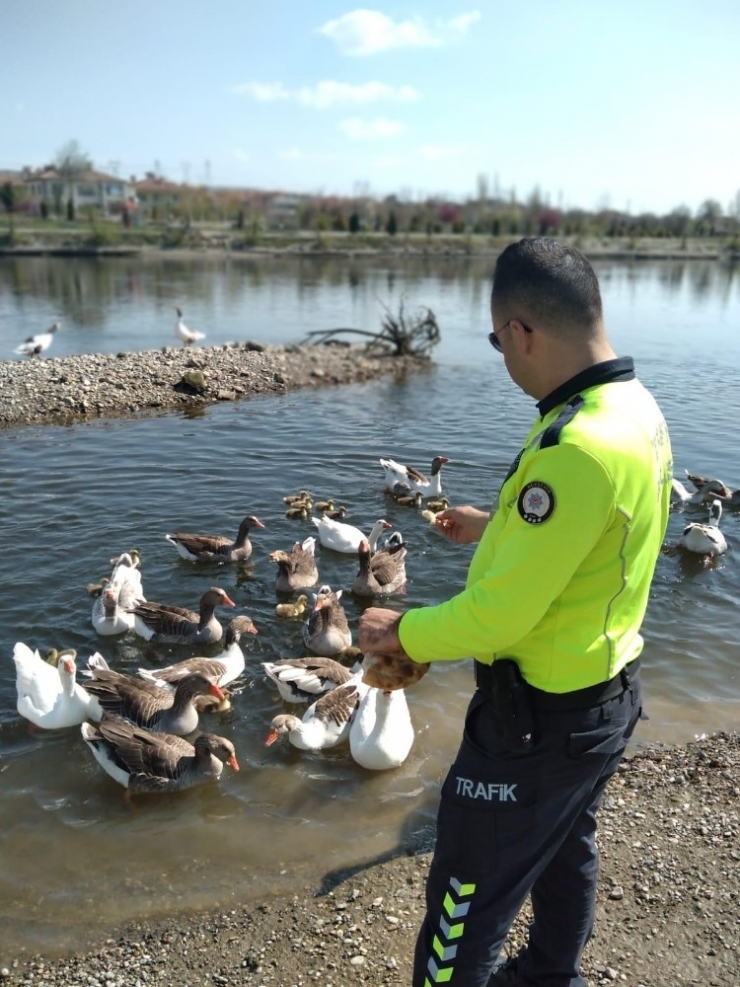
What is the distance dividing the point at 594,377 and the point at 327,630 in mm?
5965

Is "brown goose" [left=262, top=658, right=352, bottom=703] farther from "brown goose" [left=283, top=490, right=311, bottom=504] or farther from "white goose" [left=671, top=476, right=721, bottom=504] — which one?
"white goose" [left=671, top=476, right=721, bottom=504]

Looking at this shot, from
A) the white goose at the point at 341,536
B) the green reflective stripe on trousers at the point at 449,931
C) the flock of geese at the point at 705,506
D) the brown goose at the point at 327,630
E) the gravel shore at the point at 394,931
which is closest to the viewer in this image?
the green reflective stripe on trousers at the point at 449,931

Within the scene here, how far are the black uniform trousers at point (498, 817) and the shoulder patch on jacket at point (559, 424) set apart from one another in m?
1.06

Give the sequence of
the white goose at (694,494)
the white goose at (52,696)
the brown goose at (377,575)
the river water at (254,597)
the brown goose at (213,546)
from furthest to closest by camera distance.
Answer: the white goose at (694,494) → the brown goose at (213,546) → the brown goose at (377,575) → the white goose at (52,696) → the river water at (254,597)

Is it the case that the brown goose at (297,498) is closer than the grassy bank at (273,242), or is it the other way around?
the brown goose at (297,498)

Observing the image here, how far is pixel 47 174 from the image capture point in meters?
136

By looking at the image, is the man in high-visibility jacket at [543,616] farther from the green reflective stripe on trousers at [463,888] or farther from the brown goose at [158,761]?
the brown goose at [158,761]

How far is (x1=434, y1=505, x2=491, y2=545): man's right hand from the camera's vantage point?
409cm

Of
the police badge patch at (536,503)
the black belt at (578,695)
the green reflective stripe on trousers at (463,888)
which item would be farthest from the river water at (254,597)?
the police badge patch at (536,503)

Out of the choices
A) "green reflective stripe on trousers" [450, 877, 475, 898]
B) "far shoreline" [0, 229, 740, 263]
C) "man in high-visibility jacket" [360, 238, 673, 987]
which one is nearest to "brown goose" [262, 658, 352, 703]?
"man in high-visibility jacket" [360, 238, 673, 987]

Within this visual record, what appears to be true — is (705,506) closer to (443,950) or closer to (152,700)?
(152,700)

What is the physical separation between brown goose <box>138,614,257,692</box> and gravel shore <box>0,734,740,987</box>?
275 centimetres

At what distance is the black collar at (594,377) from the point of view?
9.51ft

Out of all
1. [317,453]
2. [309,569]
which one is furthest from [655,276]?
[309,569]
